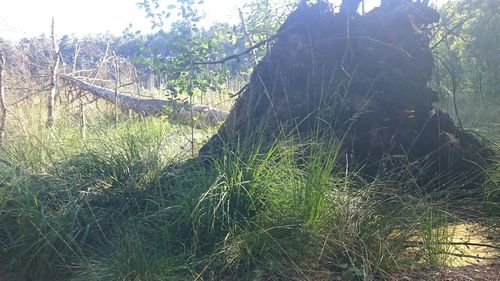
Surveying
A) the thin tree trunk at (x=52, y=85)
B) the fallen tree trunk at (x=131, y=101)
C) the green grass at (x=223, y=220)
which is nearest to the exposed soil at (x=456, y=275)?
the green grass at (x=223, y=220)

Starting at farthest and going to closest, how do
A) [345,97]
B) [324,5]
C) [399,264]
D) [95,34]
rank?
[95,34] < [324,5] < [345,97] < [399,264]

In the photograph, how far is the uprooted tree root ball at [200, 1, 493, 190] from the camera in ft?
20.0

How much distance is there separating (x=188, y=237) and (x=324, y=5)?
3.74 meters

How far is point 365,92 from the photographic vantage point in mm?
6324

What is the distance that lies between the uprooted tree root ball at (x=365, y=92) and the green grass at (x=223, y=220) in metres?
0.62

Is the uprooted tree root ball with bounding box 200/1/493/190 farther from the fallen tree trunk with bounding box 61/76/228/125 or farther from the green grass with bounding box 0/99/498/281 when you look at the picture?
the fallen tree trunk with bounding box 61/76/228/125

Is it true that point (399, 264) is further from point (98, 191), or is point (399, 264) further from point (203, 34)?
point (203, 34)

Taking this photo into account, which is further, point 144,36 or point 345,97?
point 144,36

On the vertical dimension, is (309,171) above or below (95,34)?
below

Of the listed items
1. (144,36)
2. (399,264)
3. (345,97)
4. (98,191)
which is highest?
(144,36)

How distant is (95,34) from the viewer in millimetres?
11414

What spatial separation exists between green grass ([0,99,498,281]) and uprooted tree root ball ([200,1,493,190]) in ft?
2.04

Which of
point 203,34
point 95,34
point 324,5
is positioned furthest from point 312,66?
point 95,34

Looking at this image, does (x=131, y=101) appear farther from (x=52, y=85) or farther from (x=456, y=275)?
(x=456, y=275)
